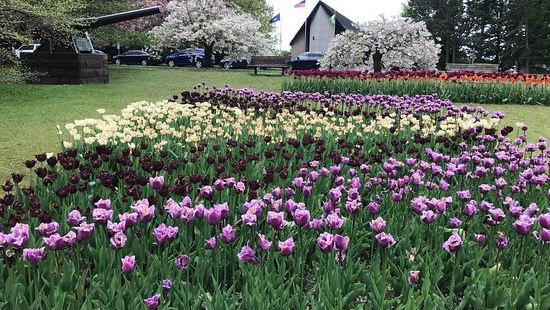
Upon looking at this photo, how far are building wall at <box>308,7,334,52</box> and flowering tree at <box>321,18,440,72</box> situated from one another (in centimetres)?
3201

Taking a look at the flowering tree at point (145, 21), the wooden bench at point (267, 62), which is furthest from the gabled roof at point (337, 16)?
the wooden bench at point (267, 62)

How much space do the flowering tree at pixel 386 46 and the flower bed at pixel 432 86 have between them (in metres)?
4.14

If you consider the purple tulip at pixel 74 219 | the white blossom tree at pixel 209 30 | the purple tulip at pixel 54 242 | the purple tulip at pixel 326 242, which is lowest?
the purple tulip at pixel 326 242

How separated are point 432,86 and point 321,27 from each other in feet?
130

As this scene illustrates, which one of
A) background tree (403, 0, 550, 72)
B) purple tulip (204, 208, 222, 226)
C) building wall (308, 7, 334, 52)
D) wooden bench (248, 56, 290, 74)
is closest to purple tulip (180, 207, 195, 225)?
purple tulip (204, 208, 222, 226)

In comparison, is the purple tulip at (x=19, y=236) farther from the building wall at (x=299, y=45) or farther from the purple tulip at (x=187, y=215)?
the building wall at (x=299, y=45)

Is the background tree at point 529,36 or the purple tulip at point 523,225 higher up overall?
the background tree at point 529,36

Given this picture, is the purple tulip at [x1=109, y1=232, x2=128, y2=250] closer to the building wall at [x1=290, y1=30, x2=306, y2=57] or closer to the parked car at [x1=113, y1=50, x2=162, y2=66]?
the parked car at [x1=113, y1=50, x2=162, y2=66]

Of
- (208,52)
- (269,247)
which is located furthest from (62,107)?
(208,52)

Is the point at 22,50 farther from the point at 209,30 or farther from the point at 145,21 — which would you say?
the point at 145,21

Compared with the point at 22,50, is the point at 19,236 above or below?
below

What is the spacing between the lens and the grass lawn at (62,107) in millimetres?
7434

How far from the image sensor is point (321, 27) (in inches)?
2088

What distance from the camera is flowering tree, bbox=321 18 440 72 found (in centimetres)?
1981
